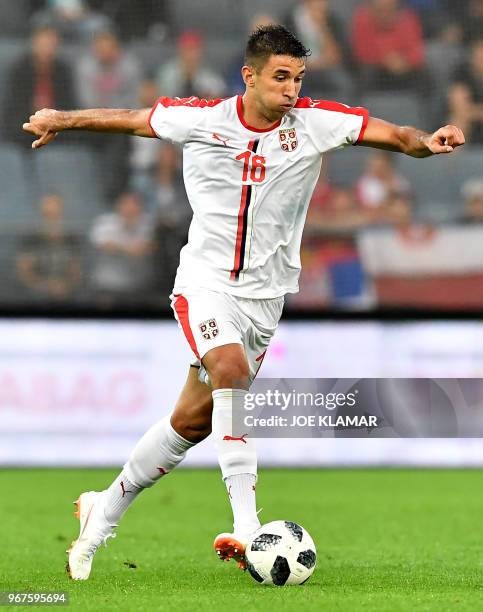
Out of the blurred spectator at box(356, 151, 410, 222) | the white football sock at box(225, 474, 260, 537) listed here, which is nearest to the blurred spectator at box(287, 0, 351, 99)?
the blurred spectator at box(356, 151, 410, 222)

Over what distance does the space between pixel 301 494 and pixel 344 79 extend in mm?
4507

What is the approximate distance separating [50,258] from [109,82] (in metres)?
1.71

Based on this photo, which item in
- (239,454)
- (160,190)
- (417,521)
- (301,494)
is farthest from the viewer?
A: (160,190)

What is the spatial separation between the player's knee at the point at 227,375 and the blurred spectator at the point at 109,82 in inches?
276

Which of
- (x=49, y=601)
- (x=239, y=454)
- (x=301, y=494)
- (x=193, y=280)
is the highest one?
(x=193, y=280)

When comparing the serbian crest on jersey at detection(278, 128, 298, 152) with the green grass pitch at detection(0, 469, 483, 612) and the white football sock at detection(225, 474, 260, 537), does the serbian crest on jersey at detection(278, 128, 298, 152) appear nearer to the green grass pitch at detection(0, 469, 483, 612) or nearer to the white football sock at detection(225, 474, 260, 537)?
the white football sock at detection(225, 474, 260, 537)

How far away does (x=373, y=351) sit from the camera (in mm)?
10875

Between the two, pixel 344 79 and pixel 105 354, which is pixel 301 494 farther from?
pixel 344 79

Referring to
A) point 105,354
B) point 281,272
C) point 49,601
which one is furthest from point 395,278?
point 49,601

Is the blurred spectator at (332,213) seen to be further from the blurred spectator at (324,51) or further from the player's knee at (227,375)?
the player's knee at (227,375)

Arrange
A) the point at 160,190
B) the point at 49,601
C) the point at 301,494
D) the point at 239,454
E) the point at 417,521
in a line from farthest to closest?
the point at 160,190 → the point at 301,494 → the point at 417,521 → the point at 239,454 → the point at 49,601

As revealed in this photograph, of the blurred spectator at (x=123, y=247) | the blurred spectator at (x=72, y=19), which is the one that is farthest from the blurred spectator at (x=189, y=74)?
the blurred spectator at (x=123, y=247)

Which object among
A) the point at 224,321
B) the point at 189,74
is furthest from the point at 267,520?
the point at 189,74

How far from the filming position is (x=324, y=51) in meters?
11.9
